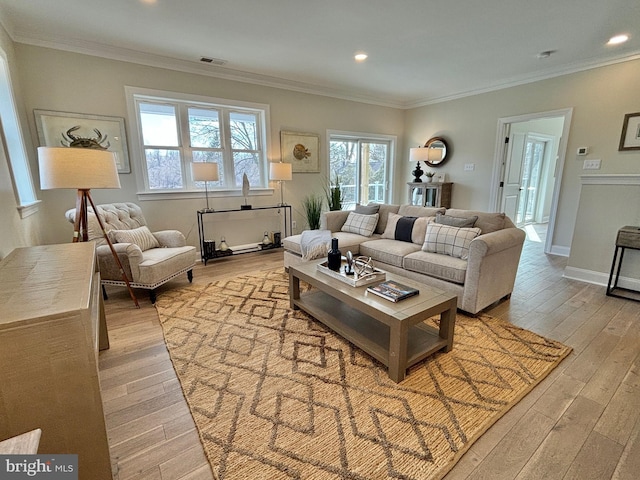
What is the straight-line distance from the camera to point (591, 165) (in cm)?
395

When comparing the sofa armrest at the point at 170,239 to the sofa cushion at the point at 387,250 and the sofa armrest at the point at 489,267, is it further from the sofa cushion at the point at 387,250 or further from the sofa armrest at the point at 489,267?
the sofa armrest at the point at 489,267

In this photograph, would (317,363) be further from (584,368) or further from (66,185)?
(66,185)

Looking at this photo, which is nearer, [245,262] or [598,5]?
[598,5]

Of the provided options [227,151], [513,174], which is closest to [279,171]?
[227,151]

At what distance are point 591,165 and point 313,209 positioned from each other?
397cm

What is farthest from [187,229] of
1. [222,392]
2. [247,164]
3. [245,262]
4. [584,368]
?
[584,368]

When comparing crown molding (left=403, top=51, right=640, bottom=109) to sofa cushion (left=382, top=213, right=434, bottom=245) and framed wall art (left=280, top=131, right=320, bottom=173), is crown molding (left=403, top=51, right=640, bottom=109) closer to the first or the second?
framed wall art (left=280, top=131, right=320, bottom=173)

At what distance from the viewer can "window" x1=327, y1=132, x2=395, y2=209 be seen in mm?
5578

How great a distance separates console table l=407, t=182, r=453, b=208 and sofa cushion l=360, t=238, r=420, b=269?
2566 millimetres

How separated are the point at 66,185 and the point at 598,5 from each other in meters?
4.57

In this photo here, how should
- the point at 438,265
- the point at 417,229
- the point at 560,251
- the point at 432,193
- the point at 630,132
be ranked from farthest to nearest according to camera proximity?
the point at 432,193 → the point at 560,251 → the point at 630,132 → the point at 417,229 → the point at 438,265

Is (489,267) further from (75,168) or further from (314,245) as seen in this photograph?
(75,168)

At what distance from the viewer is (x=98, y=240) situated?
283 cm

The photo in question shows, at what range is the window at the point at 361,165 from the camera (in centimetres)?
558
